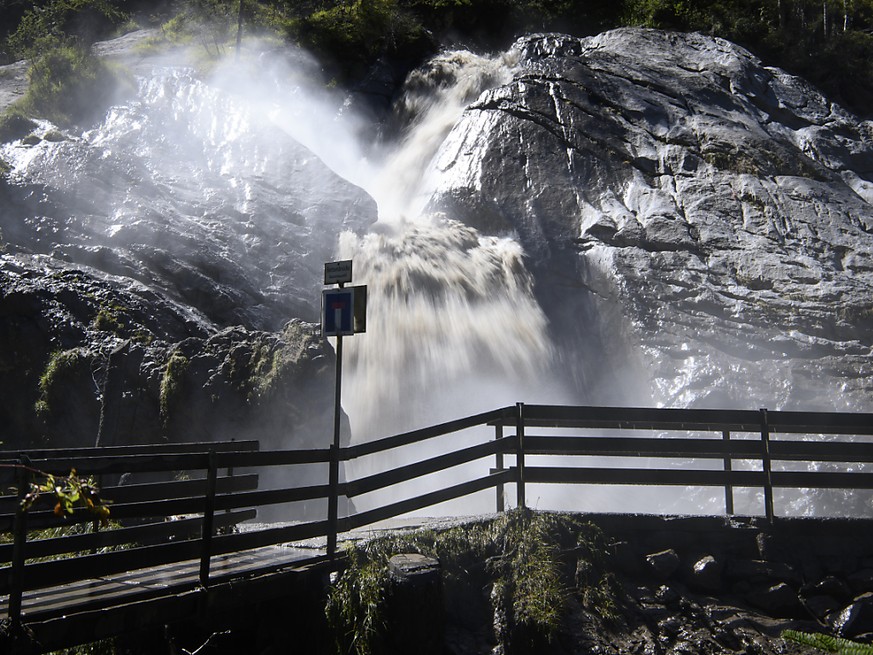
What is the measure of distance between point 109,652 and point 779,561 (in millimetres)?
6721

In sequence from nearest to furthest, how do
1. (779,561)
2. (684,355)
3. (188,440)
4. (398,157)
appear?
(779,561) < (188,440) < (684,355) < (398,157)

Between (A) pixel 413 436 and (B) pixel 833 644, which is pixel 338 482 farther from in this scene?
(B) pixel 833 644

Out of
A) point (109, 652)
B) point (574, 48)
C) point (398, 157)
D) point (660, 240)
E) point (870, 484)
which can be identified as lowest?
point (109, 652)

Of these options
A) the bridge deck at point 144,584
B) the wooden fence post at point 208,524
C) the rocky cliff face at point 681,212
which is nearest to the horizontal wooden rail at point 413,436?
the bridge deck at point 144,584

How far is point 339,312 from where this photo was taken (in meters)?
8.06

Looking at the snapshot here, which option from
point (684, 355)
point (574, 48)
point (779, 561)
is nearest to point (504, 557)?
point (779, 561)

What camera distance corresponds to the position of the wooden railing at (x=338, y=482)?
6.04 meters

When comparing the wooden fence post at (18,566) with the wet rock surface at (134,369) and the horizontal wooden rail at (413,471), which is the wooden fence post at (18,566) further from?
the wet rock surface at (134,369)

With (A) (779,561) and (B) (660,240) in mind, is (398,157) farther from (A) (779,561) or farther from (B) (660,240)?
(A) (779,561)

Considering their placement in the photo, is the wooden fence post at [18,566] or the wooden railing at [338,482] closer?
the wooden fence post at [18,566]

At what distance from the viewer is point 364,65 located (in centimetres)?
2969

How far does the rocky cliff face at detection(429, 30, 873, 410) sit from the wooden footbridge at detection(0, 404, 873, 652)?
20.2 feet

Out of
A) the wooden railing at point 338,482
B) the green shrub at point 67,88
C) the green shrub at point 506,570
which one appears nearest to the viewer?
the wooden railing at point 338,482

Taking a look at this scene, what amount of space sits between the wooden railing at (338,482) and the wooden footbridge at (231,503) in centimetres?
2
